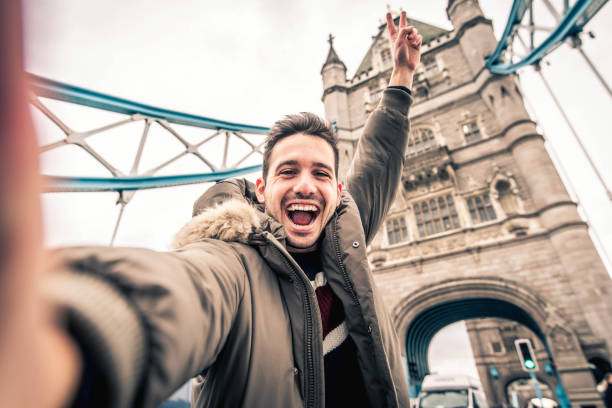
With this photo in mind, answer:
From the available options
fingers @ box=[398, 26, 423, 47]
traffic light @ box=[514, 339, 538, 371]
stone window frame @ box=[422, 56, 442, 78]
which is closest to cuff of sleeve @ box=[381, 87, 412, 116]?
fingers @ box=[398, 26, 423, 47]

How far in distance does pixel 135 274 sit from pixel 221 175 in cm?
520

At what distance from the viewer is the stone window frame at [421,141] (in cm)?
1259

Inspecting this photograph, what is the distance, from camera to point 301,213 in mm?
1511

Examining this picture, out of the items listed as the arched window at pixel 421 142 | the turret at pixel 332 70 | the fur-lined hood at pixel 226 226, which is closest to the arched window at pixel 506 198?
the arched window at pixel 421 142

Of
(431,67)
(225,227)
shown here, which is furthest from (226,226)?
(431,67)

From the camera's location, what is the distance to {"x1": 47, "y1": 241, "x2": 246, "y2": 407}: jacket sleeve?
36cm

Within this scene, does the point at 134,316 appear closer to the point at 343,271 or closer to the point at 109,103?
the point at 343,271

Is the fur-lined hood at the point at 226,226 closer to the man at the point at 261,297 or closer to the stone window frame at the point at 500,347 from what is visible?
the man at the point at 261,297

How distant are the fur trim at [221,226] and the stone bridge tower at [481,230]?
32.2 feet

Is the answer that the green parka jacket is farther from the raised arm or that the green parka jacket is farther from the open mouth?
the open mouth

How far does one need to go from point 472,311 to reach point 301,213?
41.7 ft

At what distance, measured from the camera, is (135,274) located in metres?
0.45

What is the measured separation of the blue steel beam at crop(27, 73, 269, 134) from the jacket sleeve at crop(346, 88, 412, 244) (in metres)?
3.86

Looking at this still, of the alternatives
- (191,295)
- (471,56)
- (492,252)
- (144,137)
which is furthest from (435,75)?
(191,295)
